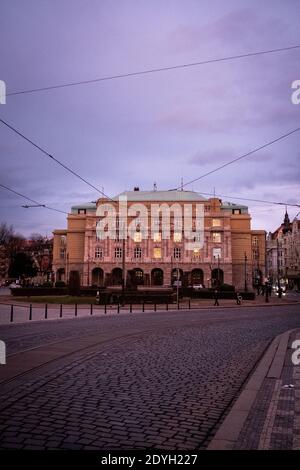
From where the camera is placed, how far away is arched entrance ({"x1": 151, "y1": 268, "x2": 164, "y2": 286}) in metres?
95.8

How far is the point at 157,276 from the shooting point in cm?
9662

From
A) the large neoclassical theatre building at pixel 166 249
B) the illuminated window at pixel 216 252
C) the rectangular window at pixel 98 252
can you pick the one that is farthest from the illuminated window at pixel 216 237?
the rectangular window at pixel 98 252

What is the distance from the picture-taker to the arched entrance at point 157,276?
9578cm

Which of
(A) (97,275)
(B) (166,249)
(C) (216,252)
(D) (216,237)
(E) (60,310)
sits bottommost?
(E) (60,310)

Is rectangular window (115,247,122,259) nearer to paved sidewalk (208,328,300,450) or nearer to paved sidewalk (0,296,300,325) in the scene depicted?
paved sidewalk (0,296,300,325)

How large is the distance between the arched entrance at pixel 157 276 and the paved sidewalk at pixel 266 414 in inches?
3385

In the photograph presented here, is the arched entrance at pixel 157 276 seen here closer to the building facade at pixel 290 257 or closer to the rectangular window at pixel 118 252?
the rectangular window at pixel 118 252

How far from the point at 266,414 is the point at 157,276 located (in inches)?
3565

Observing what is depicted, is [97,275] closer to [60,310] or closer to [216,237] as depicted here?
[216,237]

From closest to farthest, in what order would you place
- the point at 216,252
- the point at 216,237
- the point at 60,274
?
the point at 216,252
the point at 216,237
the point at 60,274

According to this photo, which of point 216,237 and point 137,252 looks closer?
point 216,237

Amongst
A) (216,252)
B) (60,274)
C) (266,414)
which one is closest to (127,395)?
(266,414)
